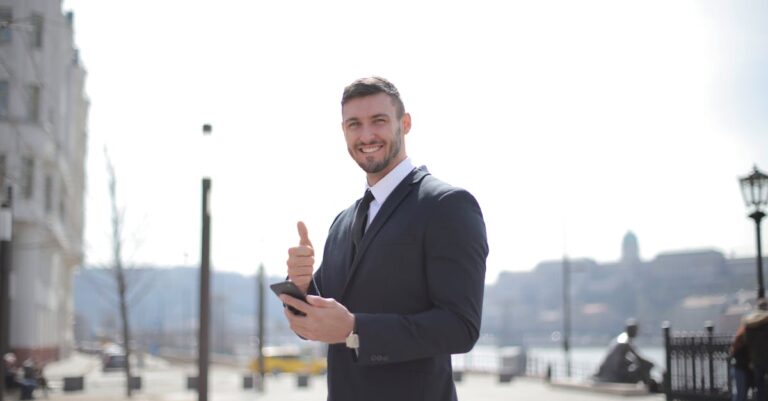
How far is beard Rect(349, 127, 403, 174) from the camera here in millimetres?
2369

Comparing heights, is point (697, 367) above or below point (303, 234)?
below

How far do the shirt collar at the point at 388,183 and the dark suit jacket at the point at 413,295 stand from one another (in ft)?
0.11

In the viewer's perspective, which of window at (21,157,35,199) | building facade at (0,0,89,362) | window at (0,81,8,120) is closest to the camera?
window at (0,81,8,120)

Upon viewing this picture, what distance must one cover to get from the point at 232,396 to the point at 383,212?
26258 mm

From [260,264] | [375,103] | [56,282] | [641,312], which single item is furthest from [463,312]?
[641,312]

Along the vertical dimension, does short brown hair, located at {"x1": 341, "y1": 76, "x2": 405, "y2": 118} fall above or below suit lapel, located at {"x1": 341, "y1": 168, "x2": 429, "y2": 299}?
above

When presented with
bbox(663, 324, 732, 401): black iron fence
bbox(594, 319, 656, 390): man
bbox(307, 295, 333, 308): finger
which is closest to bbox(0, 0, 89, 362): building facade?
bbox(594, 319, 656, 390): man

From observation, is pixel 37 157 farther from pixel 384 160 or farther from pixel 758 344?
pixel 384 160

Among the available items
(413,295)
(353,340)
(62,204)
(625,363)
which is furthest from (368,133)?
(62,204)

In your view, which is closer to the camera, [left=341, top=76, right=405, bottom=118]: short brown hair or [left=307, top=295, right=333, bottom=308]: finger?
[left=307, top=295, right=333, bottom=308]: finger

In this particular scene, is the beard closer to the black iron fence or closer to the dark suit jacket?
the dark suit jacket

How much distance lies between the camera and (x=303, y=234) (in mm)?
2271

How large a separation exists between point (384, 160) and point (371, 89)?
186 millimetres

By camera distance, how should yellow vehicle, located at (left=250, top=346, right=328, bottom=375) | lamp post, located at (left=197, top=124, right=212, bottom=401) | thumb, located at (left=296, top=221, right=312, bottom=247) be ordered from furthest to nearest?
yellow vehicle, located at (left=250, top=346, right=328, bottom=375)
lamp post, located at (left=197, top=124, right=212, bottom=401)
thumb, located at (left=296, top=221, right=312, bottom=247)
